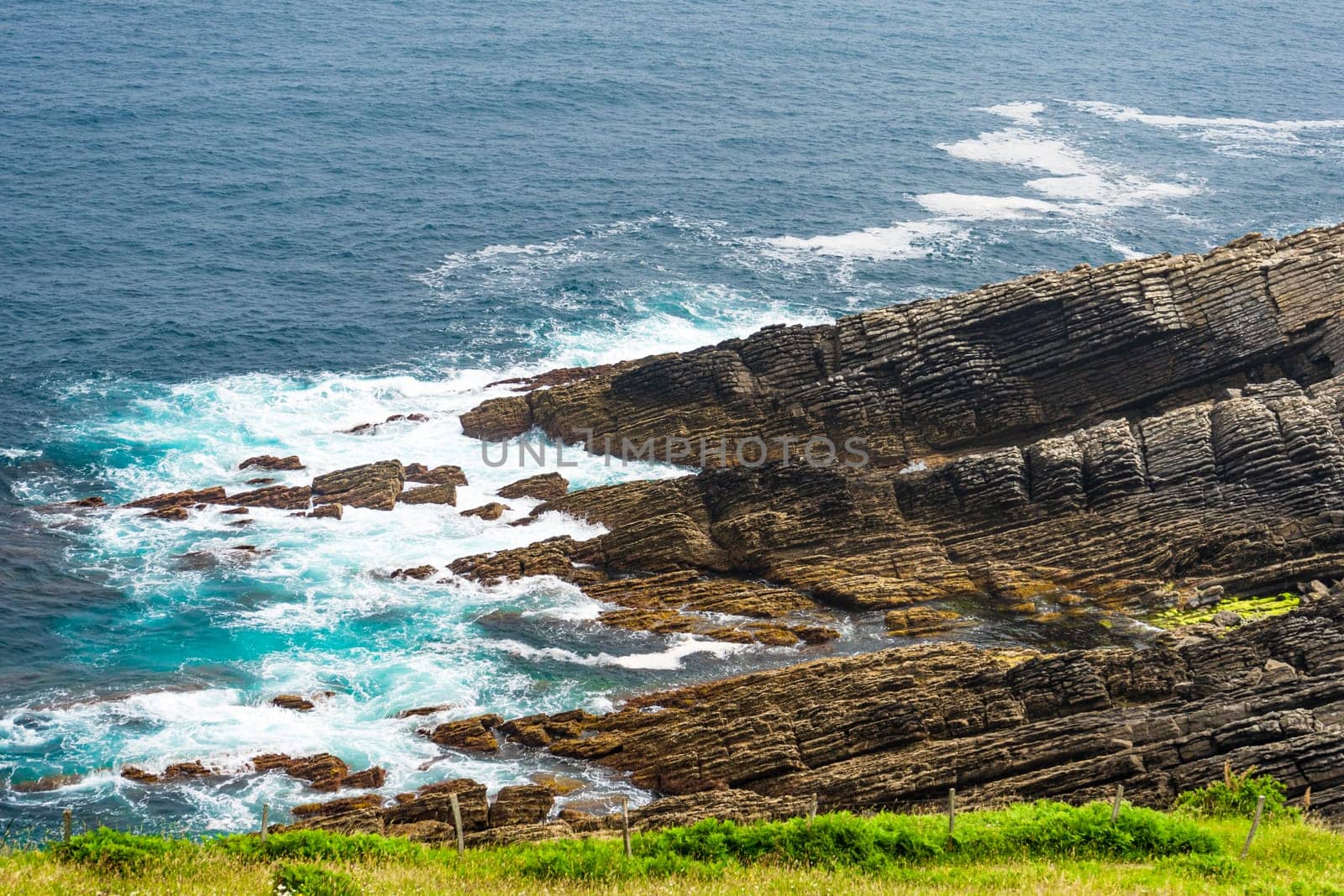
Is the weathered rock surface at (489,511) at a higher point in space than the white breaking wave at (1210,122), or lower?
lower

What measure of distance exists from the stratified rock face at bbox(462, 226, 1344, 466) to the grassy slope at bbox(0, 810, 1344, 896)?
2969 cm

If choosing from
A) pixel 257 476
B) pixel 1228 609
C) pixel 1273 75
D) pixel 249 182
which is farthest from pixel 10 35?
pixel 1273 75

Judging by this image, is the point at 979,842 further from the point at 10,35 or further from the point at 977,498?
the point at 10,35

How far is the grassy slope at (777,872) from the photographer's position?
89.9ft

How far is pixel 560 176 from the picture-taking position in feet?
338

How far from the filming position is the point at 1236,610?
1948 inches

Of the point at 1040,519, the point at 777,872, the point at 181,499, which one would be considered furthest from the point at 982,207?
the point at 777,872

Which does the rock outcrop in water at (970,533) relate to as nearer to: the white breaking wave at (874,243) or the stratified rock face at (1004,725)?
the stratified rock face at (1004,725)

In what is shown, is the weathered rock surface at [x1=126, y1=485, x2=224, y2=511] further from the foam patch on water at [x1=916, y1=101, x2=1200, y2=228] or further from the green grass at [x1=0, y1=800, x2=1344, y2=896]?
the foam patch on water at [x1=916, y1=101, x2=1200, y2=228]

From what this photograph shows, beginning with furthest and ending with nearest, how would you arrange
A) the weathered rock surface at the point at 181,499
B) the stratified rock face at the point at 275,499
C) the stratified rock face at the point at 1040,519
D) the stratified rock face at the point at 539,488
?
the stratified rock face at the point at 539,488 < the stratified rock face at the point at 275,499 < the weathered rock surface at the point at 181,499 < the stratified rock face at the point at 1040,519

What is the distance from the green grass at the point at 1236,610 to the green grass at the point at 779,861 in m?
16.3

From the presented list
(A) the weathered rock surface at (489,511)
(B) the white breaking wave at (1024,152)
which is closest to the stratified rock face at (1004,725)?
(A) the weathered rock surface at (489,511)

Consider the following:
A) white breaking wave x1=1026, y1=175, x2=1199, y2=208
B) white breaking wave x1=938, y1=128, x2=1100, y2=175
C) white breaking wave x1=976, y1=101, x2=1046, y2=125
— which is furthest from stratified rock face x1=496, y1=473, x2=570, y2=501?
white breaking wave x1=976, y1=101, x2=1046, y2=125

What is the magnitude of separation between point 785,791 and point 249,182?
76126 millimetres
